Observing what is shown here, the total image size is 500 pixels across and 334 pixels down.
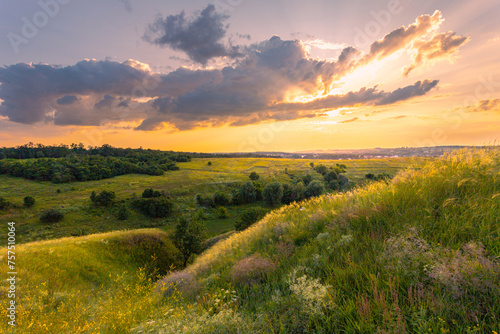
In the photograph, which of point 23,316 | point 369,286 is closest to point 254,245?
point 369,286

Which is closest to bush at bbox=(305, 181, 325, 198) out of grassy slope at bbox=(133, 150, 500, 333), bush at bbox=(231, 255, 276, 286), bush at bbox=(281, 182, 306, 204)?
bush at bbox=(281, 182, 306, 204)

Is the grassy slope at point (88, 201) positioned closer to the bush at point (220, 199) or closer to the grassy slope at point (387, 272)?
the bush at point (220, 199)

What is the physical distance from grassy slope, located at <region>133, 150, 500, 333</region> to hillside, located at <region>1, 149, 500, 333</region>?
23mm

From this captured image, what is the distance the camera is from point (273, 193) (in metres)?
91.1

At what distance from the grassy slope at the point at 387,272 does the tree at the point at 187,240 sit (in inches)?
1079

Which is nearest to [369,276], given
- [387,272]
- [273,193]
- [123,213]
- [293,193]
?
[387,272]

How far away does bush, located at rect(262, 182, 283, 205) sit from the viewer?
9075 cm

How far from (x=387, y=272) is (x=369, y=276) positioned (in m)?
0.33

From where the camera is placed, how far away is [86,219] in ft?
255

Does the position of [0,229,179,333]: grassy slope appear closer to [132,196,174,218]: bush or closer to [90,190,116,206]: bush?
[132,196,174,218]: bush

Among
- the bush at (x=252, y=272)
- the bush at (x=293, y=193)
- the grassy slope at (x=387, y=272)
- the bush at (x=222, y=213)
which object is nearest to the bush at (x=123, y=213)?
the bush at (x=222, y=213)

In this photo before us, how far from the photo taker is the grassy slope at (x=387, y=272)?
9.57 feet

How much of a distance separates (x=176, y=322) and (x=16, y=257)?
1830cm

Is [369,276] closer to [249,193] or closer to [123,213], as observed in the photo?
[249,193]
